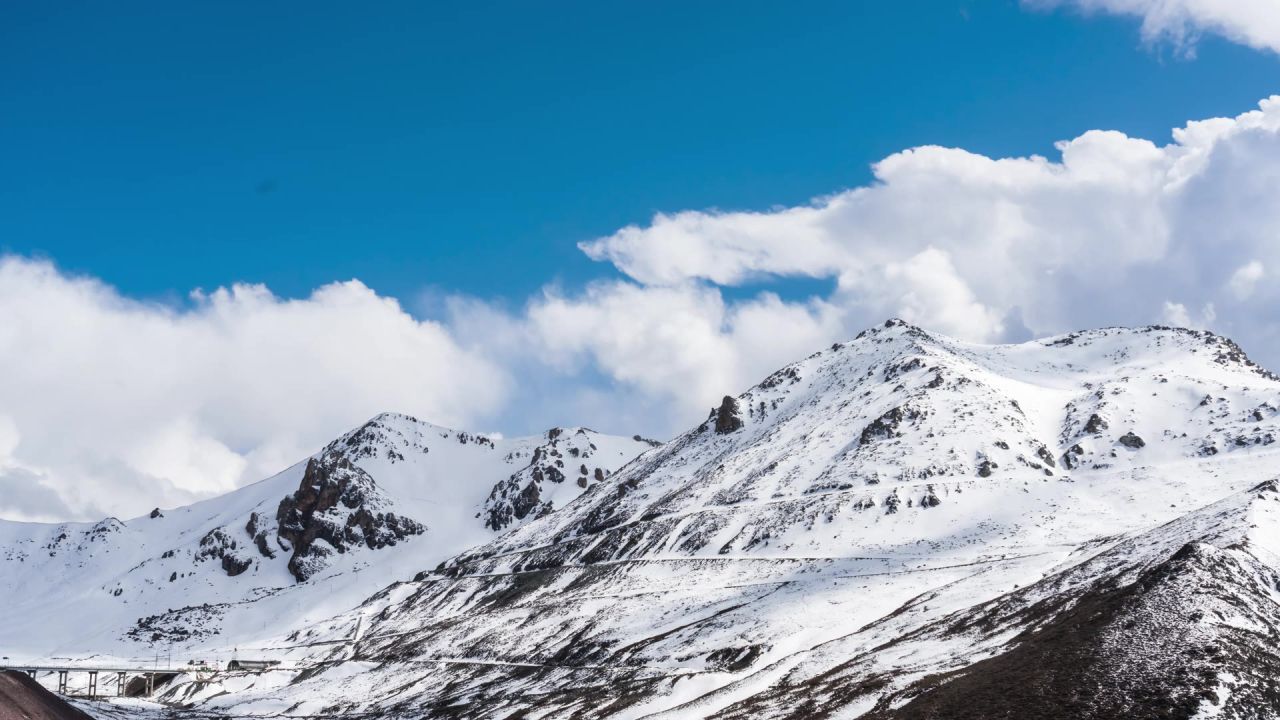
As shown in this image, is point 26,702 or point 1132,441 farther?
point 1132,441

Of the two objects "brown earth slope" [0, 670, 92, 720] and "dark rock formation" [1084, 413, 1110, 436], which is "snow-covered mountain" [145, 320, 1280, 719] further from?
"brown earth slope" [0, 670, 92, 720]

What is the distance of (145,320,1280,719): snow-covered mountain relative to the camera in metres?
52.8

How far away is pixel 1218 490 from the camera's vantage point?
139375 millimetres

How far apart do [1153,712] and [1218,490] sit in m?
113

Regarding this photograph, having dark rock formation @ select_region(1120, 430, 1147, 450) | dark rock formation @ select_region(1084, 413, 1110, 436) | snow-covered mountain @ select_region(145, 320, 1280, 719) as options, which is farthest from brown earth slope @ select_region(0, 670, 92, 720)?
dark rock formation @ select_region(1084, 413, 1110, 436)

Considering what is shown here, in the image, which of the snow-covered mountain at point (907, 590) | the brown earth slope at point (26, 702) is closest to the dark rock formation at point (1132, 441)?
the snow-covered mountain at point (907, 590)

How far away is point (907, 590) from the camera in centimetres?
10919

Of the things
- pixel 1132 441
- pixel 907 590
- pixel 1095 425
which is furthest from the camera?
pixel 1095 425

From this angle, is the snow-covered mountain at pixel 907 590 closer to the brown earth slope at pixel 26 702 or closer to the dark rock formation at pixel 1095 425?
the dark rock formation at pixel 1095 425

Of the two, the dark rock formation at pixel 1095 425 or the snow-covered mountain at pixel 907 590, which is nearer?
the snow-covered mountain at pixel 907 590

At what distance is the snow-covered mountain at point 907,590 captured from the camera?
173ft

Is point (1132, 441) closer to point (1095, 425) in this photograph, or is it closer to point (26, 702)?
point (1095, 425)

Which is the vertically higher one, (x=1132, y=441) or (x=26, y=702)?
(x=1132, y=441)

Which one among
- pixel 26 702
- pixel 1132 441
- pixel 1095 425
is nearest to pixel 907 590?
pixel 1132 441
